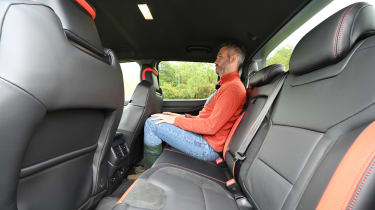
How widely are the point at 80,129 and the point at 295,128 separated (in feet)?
2.78

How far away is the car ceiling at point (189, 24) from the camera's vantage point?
1441 mm

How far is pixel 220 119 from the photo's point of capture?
1320 mm

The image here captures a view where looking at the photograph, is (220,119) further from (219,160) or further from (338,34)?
(338,34)

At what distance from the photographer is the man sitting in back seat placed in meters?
1.33

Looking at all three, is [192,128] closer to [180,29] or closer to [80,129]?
[80,129]

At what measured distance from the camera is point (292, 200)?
616mm

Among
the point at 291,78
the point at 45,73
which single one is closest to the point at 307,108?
the point at 291,78

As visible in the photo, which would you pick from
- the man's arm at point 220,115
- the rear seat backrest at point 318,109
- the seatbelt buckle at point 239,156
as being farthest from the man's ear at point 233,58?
the seatbelt buckle at point 239,156

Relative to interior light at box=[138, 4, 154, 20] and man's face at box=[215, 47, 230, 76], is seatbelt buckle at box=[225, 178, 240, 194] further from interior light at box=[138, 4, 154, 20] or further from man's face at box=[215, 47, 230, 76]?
interior light at box=[138, 4, 154, 20]

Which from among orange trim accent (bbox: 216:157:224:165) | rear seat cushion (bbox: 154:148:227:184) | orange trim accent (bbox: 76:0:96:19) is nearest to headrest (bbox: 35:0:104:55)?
Result: orange trim accent (bbox: 76:0:96:19)

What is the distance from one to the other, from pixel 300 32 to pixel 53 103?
1.58m

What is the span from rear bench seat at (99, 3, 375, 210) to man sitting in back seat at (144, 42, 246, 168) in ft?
1.28

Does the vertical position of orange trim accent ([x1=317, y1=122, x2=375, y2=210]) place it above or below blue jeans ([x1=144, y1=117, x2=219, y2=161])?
above

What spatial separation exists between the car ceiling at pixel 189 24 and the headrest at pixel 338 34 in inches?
29.2
